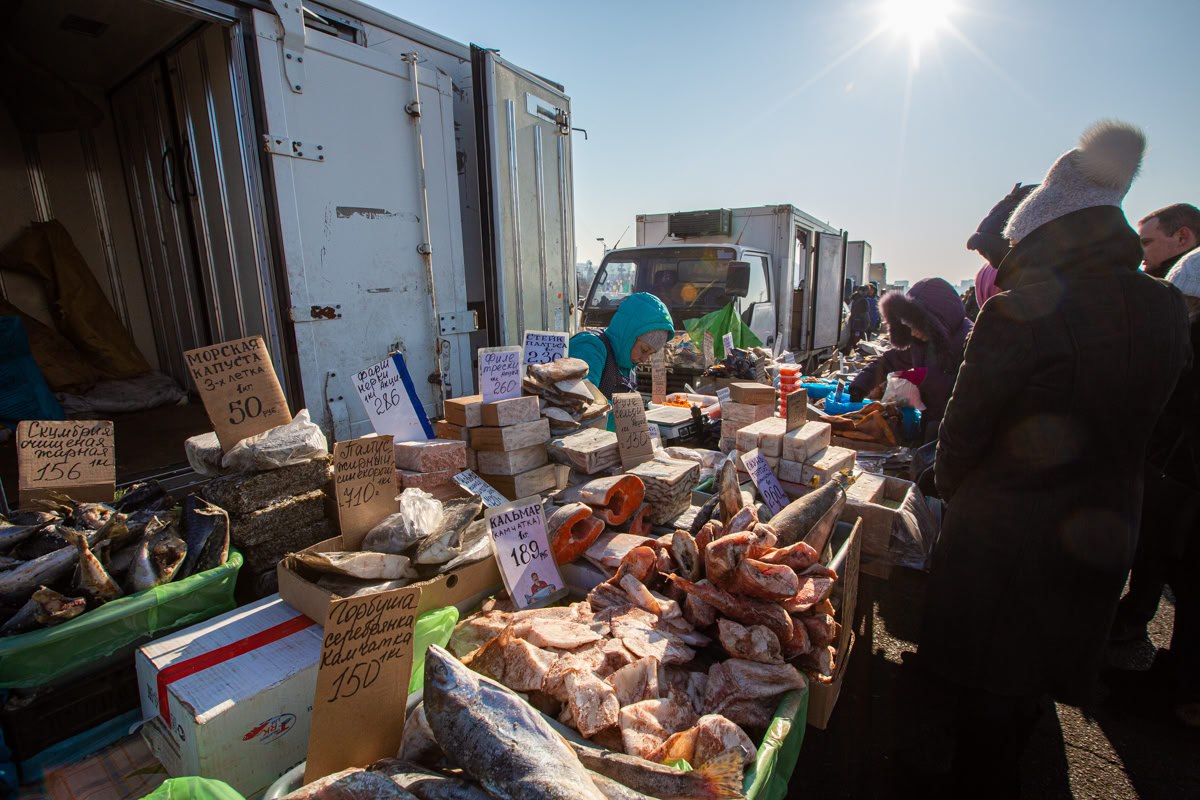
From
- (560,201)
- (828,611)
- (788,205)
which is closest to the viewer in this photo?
(828,611)

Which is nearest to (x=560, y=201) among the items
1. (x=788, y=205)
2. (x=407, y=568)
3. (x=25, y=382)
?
(x=407, y=568)

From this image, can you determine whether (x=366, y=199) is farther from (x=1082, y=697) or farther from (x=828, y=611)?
(x=1082, y=697)

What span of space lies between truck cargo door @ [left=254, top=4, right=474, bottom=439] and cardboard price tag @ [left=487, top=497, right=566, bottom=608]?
1.79m

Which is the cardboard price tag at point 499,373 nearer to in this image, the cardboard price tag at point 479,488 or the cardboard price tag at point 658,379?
the cardboard price tag at point 479,488

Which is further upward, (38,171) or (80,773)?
(38,171)

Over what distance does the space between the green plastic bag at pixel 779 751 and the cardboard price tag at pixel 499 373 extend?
1.67 m

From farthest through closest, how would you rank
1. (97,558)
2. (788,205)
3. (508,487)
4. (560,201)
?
1. (788,205)
2. (560,201)
3. (508,487)
4. (97,558)

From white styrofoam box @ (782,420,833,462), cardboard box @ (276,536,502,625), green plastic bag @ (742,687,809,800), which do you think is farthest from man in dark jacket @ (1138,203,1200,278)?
cardboard box @ (276,536,502,625)

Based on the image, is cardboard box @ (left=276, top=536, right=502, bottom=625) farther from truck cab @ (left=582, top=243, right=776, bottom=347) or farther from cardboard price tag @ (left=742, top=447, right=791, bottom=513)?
truck cab @ (left=582, top=243, right=776, bottom=347)

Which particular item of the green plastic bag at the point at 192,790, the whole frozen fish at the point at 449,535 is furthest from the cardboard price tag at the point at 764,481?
the green plastic bag at the point at 192,790

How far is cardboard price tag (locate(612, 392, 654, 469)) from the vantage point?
109 inches

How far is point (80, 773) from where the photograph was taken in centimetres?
151

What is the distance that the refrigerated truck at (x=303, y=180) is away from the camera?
307 cm

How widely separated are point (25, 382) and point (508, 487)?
4.00 m
